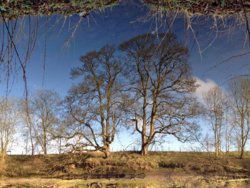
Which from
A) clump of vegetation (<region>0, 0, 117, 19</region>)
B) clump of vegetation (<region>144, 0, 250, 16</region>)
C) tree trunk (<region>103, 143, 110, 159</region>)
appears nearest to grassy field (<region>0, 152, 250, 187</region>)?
tree trunk (<region>103, 143, 110, 159</region>)

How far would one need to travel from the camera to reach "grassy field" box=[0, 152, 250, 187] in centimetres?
952

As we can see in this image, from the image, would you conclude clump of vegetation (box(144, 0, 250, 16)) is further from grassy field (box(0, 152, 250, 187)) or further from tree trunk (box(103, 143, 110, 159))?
tree trunk (box(103, 143, 110, 159))

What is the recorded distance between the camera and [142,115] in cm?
1253

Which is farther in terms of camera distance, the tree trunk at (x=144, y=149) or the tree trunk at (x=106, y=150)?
the tree trunk at (x=144, y=149)

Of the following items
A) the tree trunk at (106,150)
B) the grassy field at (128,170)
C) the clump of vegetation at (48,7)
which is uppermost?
the clump of vegetation at (48,7)

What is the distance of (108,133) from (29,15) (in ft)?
35.7

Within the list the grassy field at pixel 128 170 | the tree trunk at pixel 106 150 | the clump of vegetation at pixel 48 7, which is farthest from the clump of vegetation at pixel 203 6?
the tree trunk at pixel 106 150

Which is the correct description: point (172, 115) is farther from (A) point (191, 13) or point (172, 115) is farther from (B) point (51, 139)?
(A) point (191, 13)

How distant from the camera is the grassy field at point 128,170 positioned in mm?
9516

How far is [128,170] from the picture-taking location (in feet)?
36.4

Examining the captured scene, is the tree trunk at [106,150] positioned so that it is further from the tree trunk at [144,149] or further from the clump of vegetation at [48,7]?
the clump of vegetation at [48,7]

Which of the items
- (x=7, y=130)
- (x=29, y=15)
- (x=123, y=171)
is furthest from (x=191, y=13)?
(x=7, y=130)

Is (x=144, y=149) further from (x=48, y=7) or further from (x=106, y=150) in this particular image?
(x=48, y=7)

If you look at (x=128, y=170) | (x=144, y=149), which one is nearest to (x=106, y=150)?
(x=128, y=170)
